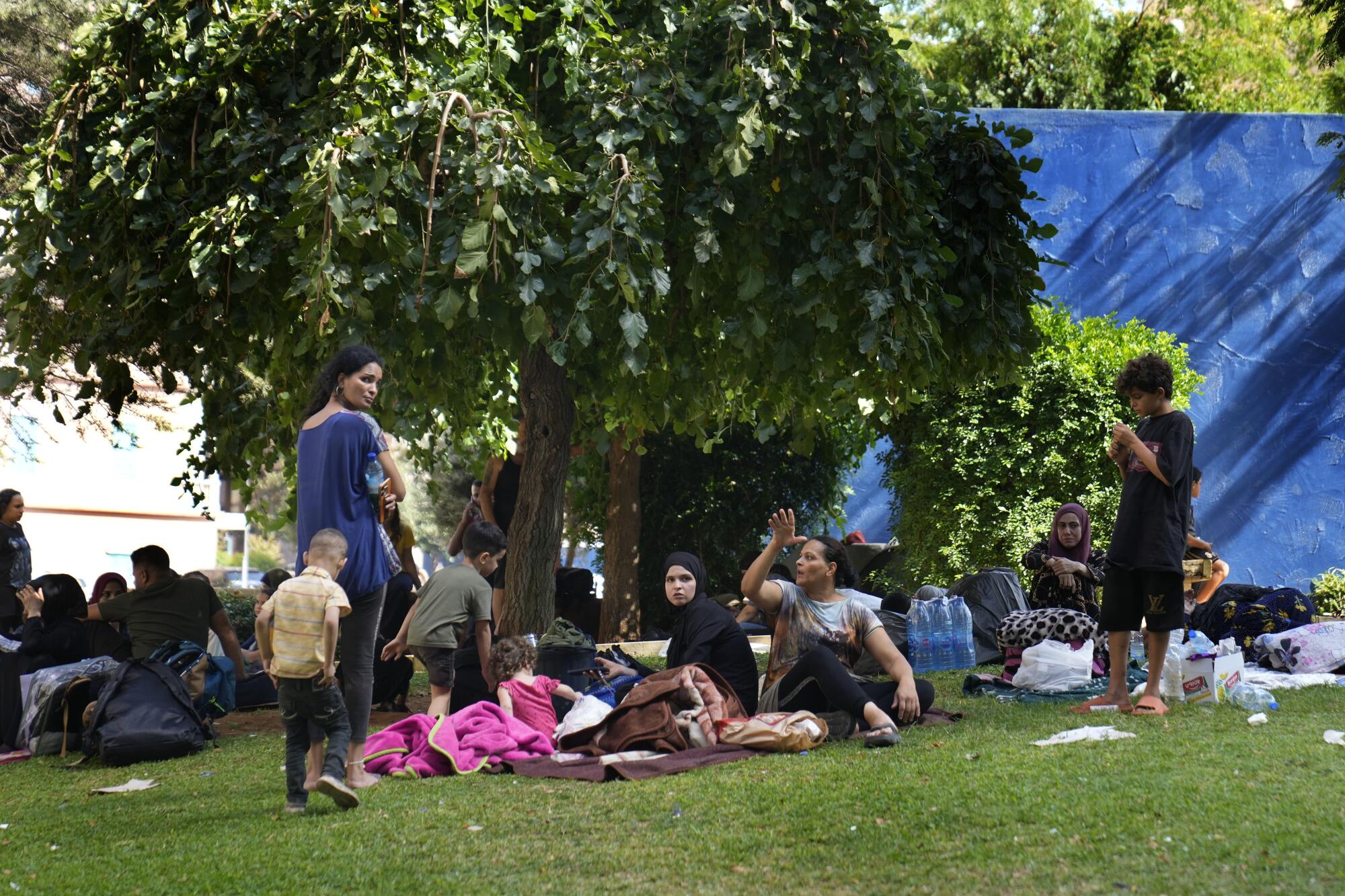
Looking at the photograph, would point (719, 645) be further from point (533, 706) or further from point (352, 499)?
point (352, 499)

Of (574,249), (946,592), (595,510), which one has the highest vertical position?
(574,249)

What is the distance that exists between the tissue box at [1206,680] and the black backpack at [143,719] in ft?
16.2

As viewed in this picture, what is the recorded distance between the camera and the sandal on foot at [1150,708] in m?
6.13

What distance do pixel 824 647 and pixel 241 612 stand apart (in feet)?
32.1

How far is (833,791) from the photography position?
15.3ft

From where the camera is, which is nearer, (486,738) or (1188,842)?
(1188,842)

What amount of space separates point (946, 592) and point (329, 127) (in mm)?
5492

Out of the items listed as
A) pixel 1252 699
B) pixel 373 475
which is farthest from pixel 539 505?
pixel 1252 699

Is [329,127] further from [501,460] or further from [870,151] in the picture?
[501,460]

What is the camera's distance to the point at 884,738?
5.59 meters

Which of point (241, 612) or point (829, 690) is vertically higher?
point (241, 612)

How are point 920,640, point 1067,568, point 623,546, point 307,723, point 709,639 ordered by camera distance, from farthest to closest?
point 623,546 < point 920,640 < point 1067,568 < point 709,639 < point 307,723

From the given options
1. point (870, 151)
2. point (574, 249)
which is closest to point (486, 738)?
point (574, 249)

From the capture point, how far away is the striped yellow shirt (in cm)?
473
